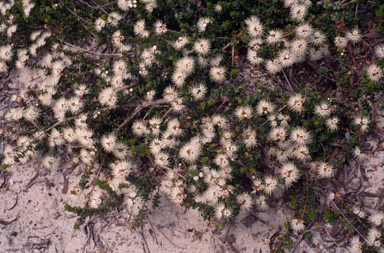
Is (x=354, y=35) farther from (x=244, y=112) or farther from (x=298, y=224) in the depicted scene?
(x=298, y=224)

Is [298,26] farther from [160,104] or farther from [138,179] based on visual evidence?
[138,179]

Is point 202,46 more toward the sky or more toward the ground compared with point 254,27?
more toward the ground

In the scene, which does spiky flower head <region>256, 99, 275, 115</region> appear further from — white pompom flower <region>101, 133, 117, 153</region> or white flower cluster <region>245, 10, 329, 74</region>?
white pompom flower <region>101, 133, 117, 153</region>

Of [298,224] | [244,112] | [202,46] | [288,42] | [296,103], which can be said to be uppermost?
[288,42]

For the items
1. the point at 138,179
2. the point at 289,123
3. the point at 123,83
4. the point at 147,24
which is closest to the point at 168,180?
the point at 138,179

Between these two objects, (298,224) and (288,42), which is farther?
(288,42)

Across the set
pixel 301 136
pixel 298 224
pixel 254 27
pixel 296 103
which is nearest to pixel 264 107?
pixel 296 103

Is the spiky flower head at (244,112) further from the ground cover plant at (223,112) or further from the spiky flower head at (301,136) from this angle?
the spiky flower head at (301,136)

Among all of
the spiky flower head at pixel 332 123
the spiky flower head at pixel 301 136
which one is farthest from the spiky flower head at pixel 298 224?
the spiky flower head at pixel 332 123

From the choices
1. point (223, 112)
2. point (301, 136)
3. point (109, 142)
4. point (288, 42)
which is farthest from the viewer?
point (223, 112)
